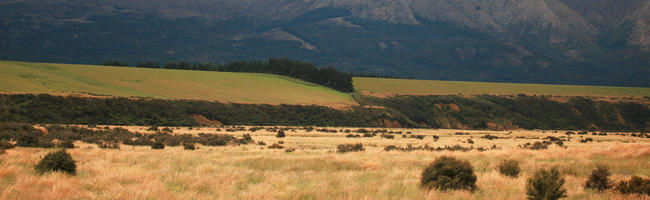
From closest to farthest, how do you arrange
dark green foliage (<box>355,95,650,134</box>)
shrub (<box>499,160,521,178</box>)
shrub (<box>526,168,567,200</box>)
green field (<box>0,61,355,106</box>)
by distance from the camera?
1. shrub (<box>526,168,567,200</box>)
2. shrub (<box>499,160,521,178</box>)
3. green field (<box>0,61,355,106</box>)
4. dark green foliage (<box>355,95,650,134</box>)

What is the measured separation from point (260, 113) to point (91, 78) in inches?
1094

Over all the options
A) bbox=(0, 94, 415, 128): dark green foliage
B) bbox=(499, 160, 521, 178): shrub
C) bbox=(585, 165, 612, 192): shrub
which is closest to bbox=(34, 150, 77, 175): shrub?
bbox=(499, 160, 521, 178): shrub

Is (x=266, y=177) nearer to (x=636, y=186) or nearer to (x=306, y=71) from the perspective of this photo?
(x=636, y=186)

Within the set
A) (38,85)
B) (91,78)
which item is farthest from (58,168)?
(91,78)

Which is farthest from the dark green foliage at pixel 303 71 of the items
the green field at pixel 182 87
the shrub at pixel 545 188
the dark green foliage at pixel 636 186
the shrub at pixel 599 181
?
the shrub at pixel 545 188

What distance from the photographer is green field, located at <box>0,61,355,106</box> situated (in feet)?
217

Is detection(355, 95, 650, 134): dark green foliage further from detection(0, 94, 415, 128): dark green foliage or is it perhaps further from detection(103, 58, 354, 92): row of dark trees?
detection(103, 58, 354, 92): row of dark trees

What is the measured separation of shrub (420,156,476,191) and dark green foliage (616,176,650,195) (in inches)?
148

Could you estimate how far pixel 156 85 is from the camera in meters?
84.8

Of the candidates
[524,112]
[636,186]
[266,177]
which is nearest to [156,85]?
[524,112]

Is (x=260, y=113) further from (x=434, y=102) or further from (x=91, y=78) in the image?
(x=434, y=102)

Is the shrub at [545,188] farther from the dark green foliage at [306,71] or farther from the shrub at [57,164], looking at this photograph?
the dark green foliage at [306,71]

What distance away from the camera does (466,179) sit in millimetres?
14000

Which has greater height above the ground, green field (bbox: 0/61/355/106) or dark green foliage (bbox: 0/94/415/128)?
green field (bbox: 0/61/355/106)
